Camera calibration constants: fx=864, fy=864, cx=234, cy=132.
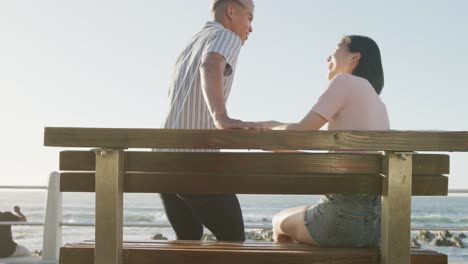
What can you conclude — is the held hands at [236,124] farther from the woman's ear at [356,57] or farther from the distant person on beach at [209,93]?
the woman's ear at [356,57]

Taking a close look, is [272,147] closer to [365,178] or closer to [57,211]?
[365,178]

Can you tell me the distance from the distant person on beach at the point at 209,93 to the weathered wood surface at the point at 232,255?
0.49 metres

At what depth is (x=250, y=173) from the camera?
10.0ft

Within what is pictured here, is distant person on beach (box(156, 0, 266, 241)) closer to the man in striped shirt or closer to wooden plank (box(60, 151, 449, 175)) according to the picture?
the man in striped shirt

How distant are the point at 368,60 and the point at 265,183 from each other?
1.31m

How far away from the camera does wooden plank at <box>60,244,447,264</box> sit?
310 centimetres

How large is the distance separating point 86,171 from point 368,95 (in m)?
1.31

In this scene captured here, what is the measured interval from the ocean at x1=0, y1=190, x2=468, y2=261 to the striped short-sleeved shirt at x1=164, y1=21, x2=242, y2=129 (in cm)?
3113

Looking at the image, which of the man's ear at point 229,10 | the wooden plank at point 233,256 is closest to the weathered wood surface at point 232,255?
the wooden plank at point 233,256

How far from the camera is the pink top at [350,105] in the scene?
145 inches

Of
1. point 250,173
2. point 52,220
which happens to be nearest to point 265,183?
point 250,173

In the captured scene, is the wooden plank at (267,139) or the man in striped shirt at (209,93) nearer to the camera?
the wooden plank at (267,139)

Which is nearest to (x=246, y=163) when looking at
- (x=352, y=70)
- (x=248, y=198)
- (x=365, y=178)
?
(x=365, y=178)

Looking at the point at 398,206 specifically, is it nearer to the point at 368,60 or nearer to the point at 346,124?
the point at 346,124
